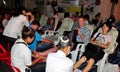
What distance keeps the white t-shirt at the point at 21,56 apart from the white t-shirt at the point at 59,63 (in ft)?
1.42

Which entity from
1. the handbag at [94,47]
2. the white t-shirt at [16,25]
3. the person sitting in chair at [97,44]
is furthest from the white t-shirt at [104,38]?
the white t-shirt at [16,25]

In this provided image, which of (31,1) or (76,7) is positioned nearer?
(76,7)

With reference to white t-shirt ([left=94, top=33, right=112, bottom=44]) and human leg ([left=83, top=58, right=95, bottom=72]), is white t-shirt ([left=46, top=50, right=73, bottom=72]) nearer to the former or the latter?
human leg ([left=83, top=58, right=95, bottom=72])

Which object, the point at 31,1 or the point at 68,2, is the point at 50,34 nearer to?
the point at 68,2

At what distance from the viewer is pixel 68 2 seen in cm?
812

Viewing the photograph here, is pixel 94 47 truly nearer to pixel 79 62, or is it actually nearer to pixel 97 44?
pixel 97 44

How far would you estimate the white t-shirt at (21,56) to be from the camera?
8.56ft

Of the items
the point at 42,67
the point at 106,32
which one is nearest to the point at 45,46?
the point at 106,32

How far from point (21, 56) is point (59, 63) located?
0.59 meters

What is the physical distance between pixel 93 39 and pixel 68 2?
4112mm

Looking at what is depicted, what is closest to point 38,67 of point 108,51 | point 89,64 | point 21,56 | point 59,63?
point 21,56

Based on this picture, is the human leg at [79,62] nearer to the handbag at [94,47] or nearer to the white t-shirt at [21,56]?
the handbag at [94,47]

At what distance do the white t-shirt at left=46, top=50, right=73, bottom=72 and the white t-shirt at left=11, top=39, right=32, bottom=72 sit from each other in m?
0.43

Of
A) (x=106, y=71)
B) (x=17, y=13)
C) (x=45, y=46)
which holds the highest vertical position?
(x=17, y=13)
